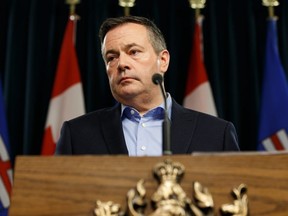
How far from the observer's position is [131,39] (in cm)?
196

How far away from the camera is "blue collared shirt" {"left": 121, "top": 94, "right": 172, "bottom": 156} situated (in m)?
1.80

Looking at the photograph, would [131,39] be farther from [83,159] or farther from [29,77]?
[29,77]

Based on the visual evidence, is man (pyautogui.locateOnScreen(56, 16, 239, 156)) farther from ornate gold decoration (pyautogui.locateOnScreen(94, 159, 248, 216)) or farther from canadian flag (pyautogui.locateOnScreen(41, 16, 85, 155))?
canadian flag (pyautogui.locateOnScreen(41, 16, 85, 155))

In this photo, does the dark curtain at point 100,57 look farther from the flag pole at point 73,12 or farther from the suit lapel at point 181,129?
the suit lapel at point 181,129

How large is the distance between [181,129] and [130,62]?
0.32 metres

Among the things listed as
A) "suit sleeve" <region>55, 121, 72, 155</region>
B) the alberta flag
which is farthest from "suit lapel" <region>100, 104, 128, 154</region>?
→ the alberta flag

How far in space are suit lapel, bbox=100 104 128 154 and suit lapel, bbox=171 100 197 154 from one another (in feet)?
0.53

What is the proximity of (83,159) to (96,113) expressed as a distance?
2.60ft

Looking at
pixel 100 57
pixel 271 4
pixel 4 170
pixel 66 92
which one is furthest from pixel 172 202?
pixel 271 4

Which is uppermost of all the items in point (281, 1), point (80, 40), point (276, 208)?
point (281, 1)

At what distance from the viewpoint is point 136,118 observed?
192cm

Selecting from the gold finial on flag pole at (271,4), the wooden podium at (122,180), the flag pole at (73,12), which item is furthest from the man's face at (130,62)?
the gold finial on flag pole at (271,4)

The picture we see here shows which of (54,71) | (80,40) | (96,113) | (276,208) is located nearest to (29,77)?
(54,71)

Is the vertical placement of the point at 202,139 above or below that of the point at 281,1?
below
